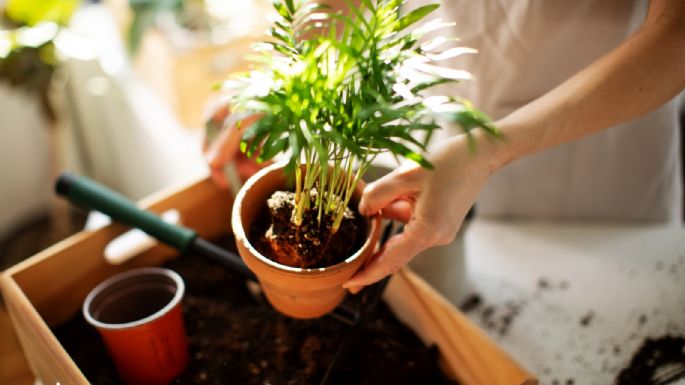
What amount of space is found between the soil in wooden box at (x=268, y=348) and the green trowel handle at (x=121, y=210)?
0.12 metres

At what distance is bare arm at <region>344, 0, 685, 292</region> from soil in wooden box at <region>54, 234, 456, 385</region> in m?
0.18

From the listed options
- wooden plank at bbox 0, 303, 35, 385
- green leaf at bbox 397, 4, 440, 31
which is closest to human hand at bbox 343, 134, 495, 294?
green leaf at bbox 397, 4, 440, 31

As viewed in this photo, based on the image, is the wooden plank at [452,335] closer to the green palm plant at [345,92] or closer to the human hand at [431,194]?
the human hand at [431,194]

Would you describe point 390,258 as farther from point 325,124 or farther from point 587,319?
point 587,319

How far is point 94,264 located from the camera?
0.89m

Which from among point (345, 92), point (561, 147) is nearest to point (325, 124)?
point (345, 92)

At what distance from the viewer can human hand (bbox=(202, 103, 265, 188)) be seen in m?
0.86

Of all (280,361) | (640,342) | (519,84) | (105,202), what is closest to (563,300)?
(640,342)

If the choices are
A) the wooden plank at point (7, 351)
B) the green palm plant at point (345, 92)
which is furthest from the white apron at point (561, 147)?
the wooden plank at point (7, 351)

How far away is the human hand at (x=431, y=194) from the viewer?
23.9 inches

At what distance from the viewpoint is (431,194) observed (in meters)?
0.61

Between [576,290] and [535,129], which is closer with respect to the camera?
[535,129]

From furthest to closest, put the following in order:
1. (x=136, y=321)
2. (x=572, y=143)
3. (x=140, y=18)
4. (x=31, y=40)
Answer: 1. (x=140, y=18)
2. (x=31, y=40)
3. (x=572, y=143)
4. (x=136, y=321)

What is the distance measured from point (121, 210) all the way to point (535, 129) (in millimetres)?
628
